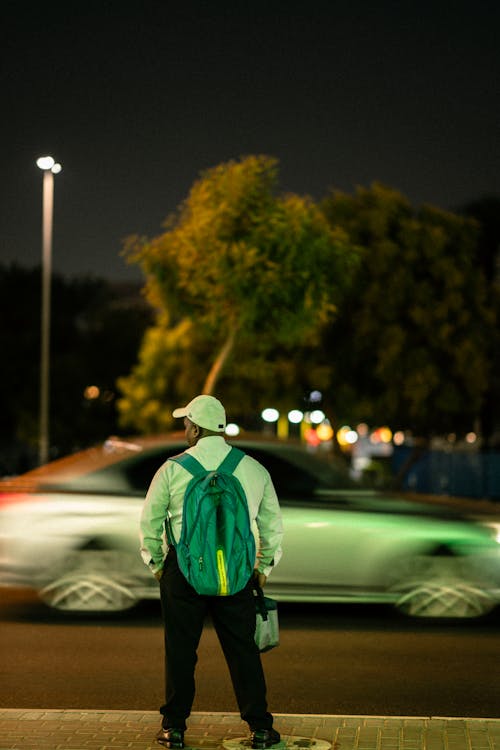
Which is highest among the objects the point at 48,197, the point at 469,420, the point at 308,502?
the point at 48,197

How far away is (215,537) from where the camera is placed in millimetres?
6117

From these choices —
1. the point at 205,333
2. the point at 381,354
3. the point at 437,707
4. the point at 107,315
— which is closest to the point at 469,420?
the point at 381,354

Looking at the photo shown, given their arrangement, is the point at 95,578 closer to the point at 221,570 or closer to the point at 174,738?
the point at 174,738

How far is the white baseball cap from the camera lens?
20.9ft

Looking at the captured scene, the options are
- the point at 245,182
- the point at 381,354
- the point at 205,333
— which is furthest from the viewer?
the point at 381,354

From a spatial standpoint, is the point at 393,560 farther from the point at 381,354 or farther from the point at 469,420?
the point at 469,420

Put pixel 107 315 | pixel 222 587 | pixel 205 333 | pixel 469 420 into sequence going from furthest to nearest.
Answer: pixel 107 315 → pixel 469 420 → pixel 205 333 → pixel 222 587

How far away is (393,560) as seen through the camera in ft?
35.3

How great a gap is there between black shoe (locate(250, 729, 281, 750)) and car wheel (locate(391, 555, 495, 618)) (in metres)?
4.55

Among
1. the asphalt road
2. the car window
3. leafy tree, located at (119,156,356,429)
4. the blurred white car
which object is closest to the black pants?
the asphalt road

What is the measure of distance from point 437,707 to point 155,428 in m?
41.8

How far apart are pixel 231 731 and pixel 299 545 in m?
4.07

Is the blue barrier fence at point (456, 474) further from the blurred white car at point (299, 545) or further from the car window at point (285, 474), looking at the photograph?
the blurred white car at point (299, 545)

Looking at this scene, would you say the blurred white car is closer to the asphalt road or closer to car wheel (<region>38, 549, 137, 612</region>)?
car wheel (<region>38, 549, 137, 612</region>)
